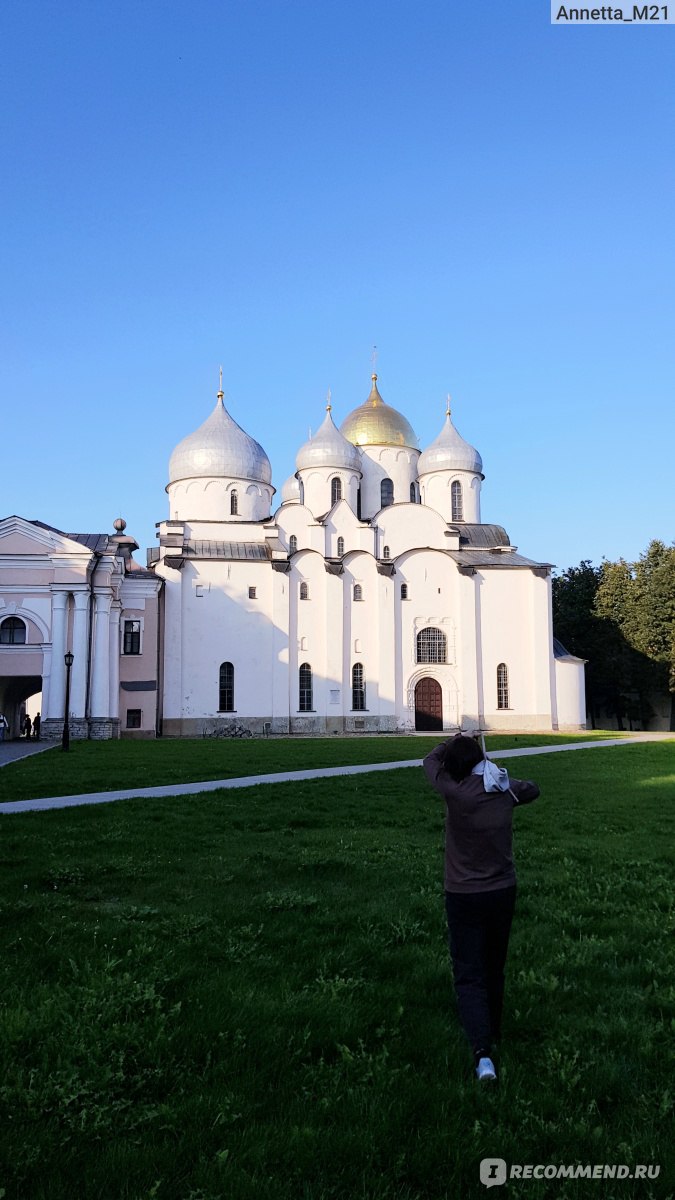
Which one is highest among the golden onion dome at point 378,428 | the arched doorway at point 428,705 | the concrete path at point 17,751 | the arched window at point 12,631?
the golden onion dome at point 378,428

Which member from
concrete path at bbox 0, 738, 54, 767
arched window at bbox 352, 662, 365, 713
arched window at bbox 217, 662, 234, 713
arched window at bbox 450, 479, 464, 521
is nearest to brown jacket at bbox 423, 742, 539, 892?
concrete path at bbox 0, 738, 54, 767

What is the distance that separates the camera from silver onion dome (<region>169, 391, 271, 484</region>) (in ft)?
158

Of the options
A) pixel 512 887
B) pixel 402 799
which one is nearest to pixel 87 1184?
pixel 512 887

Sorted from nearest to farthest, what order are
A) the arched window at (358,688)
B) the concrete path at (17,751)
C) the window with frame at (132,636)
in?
the concrete path at (17,751) < the window with frame at (132,636) < the arched window at (358,688)

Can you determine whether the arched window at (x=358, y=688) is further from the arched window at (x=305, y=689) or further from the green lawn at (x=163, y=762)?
the green lawn at (x=163, y=762)

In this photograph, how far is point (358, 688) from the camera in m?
45.2

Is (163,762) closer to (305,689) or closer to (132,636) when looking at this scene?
(132,636)

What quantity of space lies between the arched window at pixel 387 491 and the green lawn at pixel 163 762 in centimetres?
2386

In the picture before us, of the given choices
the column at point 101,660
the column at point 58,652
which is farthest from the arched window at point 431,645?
the column at point 58,652

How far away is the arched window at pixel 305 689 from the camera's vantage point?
44.4 m

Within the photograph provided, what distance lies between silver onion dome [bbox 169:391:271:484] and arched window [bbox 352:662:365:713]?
1149 centimetres

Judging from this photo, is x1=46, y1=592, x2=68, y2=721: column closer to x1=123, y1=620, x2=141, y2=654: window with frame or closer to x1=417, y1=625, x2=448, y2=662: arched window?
x1=123, y1=620, x2=141, y2=654: window with frame

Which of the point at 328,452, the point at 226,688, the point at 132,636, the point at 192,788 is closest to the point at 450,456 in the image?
the point at 328,452

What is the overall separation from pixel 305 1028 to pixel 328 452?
46.5 meters
